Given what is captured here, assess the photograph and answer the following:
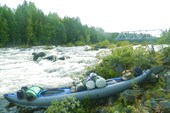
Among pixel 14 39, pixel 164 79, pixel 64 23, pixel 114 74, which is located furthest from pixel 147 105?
pixel 64 23

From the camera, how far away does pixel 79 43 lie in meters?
73.4

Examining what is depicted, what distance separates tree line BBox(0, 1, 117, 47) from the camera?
65.1 m

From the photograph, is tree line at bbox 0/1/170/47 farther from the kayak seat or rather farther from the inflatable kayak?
the inflatable kayak

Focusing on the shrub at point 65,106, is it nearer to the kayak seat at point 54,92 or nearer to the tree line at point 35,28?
the kayak seat at point 54,92

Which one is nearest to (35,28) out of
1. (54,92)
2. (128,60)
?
(128,60)

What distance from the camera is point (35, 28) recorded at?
227 feet

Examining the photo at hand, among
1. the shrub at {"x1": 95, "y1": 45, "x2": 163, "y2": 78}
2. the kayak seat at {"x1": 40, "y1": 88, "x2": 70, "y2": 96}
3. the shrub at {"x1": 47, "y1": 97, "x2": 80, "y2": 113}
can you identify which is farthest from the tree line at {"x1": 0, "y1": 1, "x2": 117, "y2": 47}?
the shrub at {"x1": 47, "y1": 97, "x2": 80, "y2": 113}

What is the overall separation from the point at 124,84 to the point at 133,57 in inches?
96.0

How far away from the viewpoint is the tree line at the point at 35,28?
Answer: 65125 mm

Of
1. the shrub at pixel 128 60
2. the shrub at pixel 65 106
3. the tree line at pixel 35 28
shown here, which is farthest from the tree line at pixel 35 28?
the shrub at pixel 65 106

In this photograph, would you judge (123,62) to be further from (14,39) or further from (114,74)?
(14,39)

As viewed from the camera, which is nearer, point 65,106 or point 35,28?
point 65,106

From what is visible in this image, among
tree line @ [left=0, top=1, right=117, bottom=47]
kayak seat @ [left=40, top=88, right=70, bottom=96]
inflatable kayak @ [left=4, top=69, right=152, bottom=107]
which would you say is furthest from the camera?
tree line @ [left=0, top=1, right=117, bottom=47]

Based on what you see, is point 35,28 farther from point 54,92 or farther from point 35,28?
point 54,92
